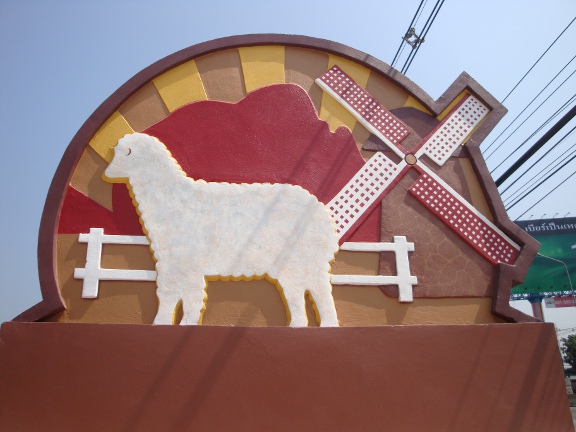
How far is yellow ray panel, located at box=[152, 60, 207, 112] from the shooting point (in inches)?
282

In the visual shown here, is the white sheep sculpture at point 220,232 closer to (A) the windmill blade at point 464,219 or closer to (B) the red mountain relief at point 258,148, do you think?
(B) the red mountain relief at point 258,148

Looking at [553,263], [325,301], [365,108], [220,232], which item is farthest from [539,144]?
[553,263]

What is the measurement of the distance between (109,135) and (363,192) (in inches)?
135

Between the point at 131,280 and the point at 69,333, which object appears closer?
the point at 69,333

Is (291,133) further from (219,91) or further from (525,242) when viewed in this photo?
(525,242)

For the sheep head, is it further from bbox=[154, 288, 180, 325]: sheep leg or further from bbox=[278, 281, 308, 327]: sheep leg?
bbox=[278, 281, 308, 327]: sheep leg

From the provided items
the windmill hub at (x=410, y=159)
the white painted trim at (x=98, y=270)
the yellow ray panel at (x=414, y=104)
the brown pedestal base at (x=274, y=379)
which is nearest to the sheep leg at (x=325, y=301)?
the brown pedestal base at (x=274, y=379)

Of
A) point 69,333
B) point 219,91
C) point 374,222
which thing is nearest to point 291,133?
point 219,91

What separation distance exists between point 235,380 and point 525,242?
409 cm

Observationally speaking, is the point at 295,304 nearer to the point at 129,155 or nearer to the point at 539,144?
the point at 129,155

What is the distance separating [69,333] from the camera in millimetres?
5555

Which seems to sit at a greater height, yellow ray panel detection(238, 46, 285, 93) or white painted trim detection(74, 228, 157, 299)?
yellow ray panel detection(238, 46, 285, 93)

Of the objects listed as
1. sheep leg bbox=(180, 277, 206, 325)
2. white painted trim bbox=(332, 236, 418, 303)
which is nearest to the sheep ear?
sheep leg bbox=(180, 277, 206, 325)

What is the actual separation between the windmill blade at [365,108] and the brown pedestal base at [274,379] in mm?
2732
